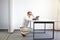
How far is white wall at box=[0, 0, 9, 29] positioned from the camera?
6809mm

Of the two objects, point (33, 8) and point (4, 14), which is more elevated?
point (33, 8)

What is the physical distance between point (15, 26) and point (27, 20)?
158 cm

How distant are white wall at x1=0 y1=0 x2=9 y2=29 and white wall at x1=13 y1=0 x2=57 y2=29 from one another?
0.43m

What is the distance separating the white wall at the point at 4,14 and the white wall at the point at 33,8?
426 mm

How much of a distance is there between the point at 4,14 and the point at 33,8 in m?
1.60

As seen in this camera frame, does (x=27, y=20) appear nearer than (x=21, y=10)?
Yes

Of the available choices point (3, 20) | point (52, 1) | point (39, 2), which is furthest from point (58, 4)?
point (3, 20)

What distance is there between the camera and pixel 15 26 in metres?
6.95

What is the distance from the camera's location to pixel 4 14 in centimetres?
688

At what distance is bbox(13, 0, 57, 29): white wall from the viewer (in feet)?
22.6

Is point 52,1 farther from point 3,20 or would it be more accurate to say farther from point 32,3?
point 3,20

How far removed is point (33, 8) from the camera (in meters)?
6.91

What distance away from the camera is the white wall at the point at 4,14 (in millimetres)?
6809

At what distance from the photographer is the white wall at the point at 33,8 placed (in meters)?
6.89
